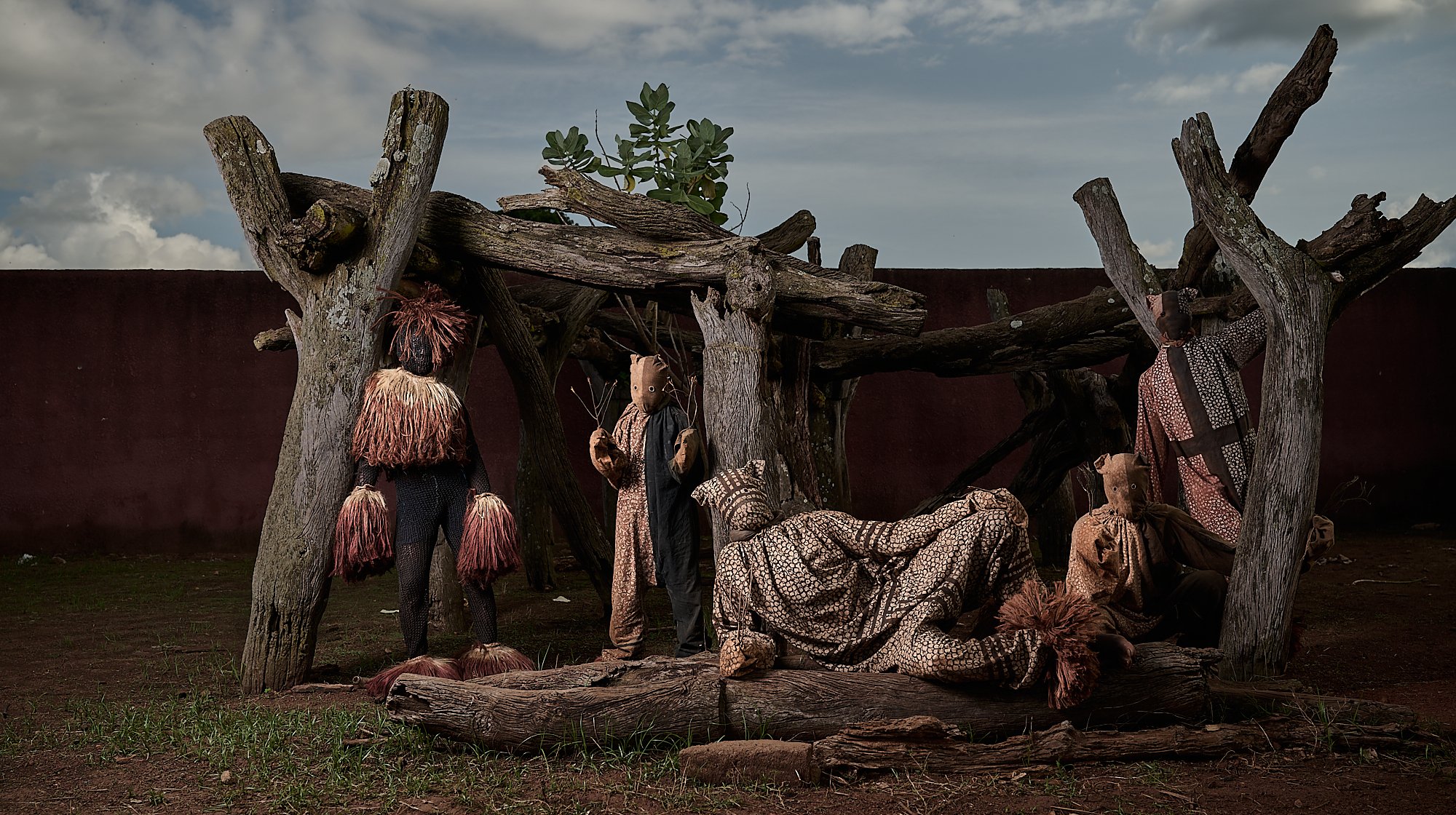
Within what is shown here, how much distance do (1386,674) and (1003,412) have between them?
595 cm

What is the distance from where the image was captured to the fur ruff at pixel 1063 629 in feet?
12.8

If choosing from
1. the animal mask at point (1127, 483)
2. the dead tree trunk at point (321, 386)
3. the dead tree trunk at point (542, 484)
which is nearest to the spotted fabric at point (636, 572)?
the dead tree trunk at point (321, 386)

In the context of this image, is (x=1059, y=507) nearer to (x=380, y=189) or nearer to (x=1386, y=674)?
(x=1386, y=674)

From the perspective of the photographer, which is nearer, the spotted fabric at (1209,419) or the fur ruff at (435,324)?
the fur ruff at (435,324)

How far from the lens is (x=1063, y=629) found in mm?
3906

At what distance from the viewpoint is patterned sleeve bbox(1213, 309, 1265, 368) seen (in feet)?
18.5

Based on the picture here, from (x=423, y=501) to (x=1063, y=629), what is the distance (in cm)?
281

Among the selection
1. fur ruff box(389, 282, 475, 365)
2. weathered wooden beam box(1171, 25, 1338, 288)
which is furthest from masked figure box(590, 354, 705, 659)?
weathered wooden beam box(1171, 25, 1338, 288)

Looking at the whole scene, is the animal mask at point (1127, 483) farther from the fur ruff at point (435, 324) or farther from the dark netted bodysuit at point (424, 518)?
the fur ruff at point (435, 324)

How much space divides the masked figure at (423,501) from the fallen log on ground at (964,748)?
1531mm

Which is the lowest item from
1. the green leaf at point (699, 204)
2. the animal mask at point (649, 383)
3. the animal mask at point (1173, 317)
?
the animal mask at point (649, 383)

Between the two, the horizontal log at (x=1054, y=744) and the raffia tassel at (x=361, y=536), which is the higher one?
the raffia tassel at (x=361, y=536)

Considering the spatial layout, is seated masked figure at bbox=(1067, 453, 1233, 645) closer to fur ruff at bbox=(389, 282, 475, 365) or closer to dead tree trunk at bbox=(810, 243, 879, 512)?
fur ruff at bbox=(389, 282, 475, 365)

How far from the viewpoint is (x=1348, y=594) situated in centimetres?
786
